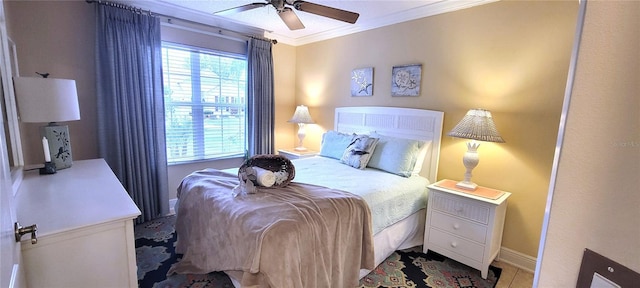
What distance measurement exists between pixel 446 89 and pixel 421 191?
1048 mm

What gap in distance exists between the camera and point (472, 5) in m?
2.50

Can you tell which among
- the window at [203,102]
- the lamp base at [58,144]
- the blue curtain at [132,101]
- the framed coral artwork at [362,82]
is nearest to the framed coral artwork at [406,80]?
the framed coral artwork at [362,82]

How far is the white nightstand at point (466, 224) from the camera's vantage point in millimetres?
2133

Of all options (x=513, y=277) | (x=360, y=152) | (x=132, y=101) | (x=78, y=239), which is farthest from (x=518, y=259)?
(x=132, y=101)

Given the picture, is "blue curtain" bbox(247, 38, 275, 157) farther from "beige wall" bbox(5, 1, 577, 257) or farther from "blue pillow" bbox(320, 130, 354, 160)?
"beige wall" bbox(5, 1, 577, 257)

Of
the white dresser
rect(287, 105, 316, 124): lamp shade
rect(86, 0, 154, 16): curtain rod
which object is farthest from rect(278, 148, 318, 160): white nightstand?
the white dresser

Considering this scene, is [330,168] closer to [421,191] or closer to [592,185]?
[421,191]

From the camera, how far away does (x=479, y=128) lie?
2209 millimetres

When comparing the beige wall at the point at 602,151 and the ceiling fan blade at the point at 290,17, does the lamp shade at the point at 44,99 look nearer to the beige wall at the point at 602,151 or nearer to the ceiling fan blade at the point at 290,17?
the ceiling fan blade at the point at 290,17

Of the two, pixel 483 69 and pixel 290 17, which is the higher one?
pixel 290 17

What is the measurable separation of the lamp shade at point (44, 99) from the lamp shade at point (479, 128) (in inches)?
113

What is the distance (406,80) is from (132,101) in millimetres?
2879

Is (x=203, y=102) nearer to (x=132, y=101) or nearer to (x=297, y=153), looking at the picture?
(x=132, y=101)

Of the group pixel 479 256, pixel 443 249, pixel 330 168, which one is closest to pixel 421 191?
pixel 443 249
